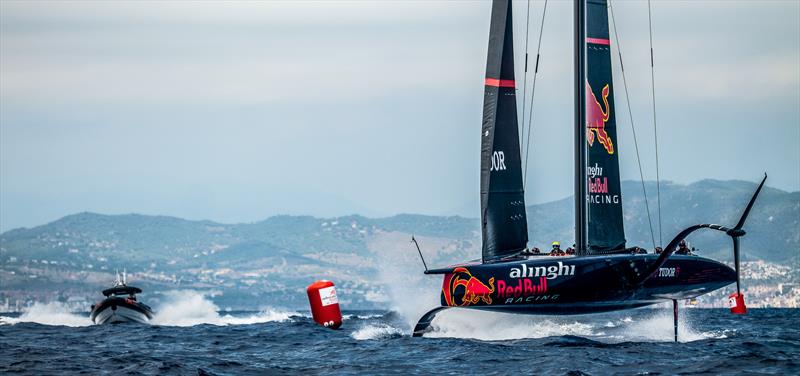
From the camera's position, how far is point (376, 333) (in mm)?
41656

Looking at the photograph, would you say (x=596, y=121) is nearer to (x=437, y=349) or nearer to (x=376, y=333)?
(x=376, y=333)

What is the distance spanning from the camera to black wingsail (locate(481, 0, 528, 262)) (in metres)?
39.1

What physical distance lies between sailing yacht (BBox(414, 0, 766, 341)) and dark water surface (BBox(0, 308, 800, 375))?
121cm

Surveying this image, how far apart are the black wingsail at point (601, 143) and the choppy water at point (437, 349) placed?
2.66 meters

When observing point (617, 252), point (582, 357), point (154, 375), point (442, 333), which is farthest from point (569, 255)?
point (154, 375)

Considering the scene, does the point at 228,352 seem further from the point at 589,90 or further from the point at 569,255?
the point at 589,90

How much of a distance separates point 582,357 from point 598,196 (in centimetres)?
1003

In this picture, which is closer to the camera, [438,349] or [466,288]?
[438,349]

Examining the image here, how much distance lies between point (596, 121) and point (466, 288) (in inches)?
293

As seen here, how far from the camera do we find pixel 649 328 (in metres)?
41.0

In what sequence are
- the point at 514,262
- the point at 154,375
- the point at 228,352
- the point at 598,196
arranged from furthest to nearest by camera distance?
the point at 598,196 < the point at 514,262 < the point at 228,352 < the point at 154,375

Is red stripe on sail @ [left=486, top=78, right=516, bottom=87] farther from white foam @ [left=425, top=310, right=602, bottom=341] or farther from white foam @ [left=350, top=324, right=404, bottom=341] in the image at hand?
white foam @ [left=350, top=324, right=404, bottom=341]

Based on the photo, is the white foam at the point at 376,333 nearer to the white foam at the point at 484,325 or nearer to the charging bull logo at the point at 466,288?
the white foam at the point at 484,325

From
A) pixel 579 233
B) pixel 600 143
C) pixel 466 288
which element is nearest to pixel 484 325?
pixel 466 288
